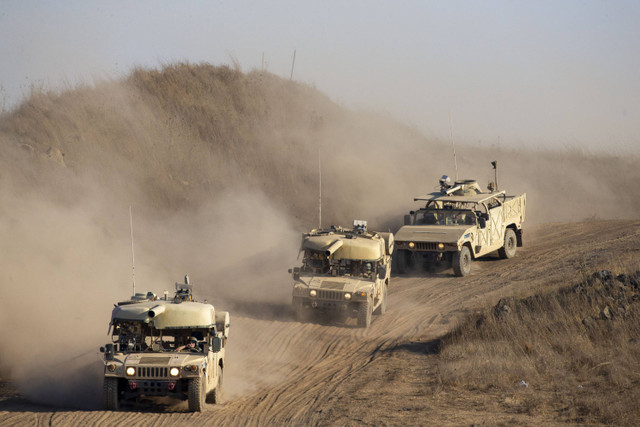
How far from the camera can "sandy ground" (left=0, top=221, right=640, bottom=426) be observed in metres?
12.1

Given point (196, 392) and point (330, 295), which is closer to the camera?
point (196, 392)

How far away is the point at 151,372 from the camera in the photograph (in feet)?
39.1

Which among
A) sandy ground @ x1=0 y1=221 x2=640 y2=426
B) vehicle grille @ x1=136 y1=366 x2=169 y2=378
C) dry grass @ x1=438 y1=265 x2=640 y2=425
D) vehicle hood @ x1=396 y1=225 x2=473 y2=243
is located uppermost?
vehicle hood @ x1=396 y1=225 x2=473 y2=243

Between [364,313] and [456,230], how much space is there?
21.5 feet

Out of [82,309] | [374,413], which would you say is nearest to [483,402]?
[374,413]

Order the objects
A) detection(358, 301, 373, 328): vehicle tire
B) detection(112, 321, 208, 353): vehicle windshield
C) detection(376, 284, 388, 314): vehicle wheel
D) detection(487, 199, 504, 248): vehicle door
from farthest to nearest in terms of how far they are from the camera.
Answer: detection(487, 199, 504, 248): vehicle door → detection(376, 284, 388, 314): vehicle wheel → detection(358, 301, 373, 328): vehicle tire → detection(112, 321, 208, 353): vehicle windshield

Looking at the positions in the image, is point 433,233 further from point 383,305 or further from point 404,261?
point 383,305

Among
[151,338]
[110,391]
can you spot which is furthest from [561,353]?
[110,391]

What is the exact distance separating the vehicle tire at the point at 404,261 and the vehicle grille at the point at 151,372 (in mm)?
13820

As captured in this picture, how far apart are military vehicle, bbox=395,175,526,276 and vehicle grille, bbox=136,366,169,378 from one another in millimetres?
13147

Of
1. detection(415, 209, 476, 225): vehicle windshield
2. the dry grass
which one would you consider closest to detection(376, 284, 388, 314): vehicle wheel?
the dry grass

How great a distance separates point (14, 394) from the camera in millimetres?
14391

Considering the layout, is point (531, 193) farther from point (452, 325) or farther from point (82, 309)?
point (82, 309)

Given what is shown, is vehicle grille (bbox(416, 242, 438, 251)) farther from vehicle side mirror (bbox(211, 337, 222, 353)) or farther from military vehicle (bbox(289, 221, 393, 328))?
vehicle side mirror (bbox(211, 337, 222, 353))
